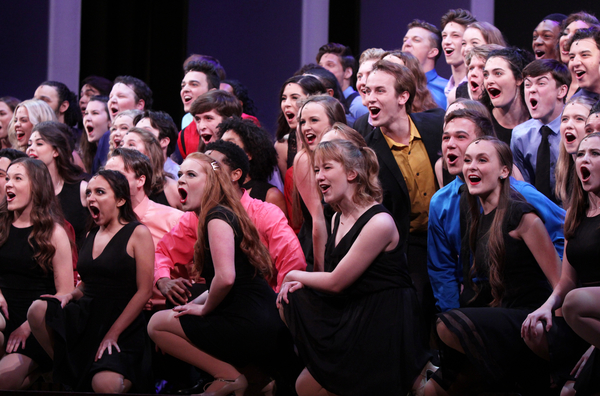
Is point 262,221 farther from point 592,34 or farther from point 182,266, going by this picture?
point 592,34

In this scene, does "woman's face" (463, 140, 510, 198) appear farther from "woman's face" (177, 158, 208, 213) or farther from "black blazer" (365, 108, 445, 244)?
"woman's face" (177, 158, 208, 213)

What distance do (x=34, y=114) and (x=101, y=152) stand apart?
52 centimetres

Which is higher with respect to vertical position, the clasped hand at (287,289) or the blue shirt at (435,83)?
the blue shirt at (435,83)

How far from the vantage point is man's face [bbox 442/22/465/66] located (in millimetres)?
5109

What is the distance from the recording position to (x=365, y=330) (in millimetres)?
2836

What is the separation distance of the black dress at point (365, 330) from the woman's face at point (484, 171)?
424 millimetres

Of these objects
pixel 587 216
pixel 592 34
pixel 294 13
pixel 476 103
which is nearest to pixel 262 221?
pixel 476 103

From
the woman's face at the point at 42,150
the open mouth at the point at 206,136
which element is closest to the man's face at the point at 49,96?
the woman's face at the point at 42,150

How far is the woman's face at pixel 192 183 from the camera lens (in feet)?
10.7

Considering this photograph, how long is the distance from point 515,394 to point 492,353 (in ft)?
0.61

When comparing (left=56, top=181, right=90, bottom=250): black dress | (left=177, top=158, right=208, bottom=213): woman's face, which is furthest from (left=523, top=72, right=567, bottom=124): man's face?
(left=56, top=181, right=90, bottom=250): black dress

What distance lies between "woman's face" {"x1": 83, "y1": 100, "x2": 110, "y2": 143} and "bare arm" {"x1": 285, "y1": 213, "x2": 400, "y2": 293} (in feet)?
9.84

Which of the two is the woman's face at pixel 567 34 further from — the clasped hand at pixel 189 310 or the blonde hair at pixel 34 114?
the blonde hair at pixel 34 114

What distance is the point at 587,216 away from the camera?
2768 mm
